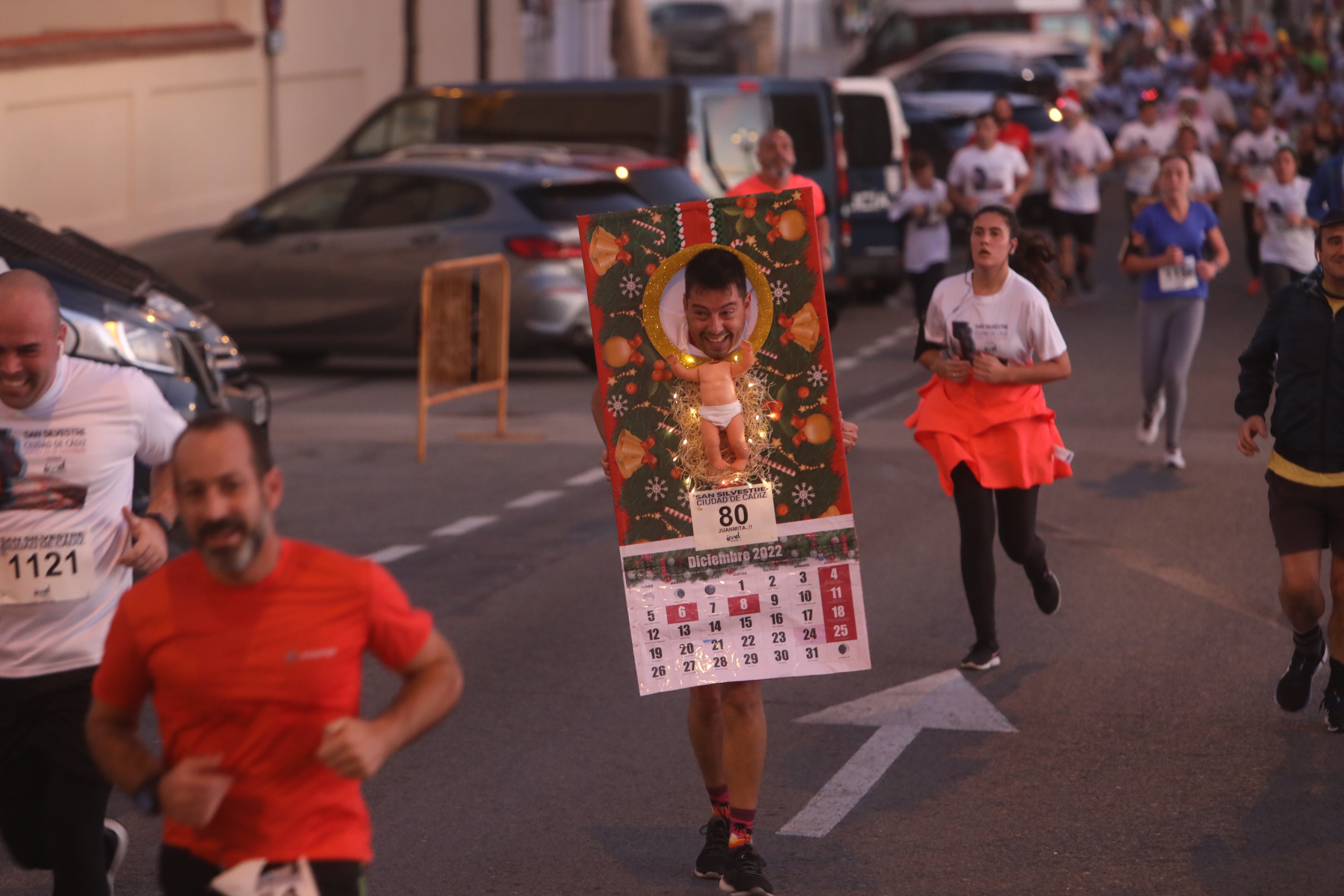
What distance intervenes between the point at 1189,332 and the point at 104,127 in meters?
12.8

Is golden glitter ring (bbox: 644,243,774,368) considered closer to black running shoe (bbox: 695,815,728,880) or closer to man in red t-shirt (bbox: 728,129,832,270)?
black running shoe (bbox: 695,815,728,880)

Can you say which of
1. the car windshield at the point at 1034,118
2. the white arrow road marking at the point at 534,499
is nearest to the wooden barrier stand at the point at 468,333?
the white arrow road marking at the point at 534,499

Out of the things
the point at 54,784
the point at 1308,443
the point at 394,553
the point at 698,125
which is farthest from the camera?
the point at 698,125

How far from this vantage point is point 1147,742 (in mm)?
6977

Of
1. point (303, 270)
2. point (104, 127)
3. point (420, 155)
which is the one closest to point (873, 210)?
point (420, 155)

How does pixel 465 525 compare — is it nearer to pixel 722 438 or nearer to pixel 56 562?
pixel 722 438

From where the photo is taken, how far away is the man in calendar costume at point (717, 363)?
18.1 ft

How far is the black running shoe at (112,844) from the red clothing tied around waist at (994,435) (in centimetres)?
366

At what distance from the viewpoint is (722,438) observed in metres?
5.53

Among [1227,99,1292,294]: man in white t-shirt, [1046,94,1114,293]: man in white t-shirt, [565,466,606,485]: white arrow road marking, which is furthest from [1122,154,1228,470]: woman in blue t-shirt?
[1046,94,1114,293]: man in white t-shirt

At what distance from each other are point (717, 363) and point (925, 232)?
12.6 meters

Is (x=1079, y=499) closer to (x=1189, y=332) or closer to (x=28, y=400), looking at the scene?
(x=1189, y=332)

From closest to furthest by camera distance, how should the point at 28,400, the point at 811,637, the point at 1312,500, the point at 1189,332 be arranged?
the point at 28,400
the point at 811,637
the point at 1312,500
the point at 1189,332

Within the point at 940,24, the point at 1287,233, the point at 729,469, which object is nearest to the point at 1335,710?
the point at 729,469
